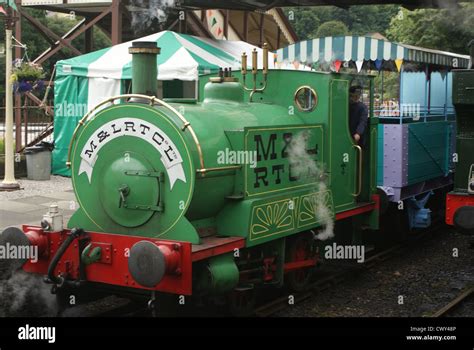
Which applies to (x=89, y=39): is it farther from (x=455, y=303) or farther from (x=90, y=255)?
(x=455, y=303)

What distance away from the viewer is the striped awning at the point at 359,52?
9242 millimetres

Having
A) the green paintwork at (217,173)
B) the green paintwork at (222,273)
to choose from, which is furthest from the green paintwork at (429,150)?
the green paintwork at (222,273)

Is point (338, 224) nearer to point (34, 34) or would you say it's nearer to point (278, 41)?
point (278, 41)

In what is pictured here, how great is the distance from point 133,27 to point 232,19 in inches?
129

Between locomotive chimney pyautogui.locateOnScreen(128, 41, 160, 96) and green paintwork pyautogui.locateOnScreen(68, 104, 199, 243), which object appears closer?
green paintwork pyautogui.locateOnScreen(68, 104, 199, 243)

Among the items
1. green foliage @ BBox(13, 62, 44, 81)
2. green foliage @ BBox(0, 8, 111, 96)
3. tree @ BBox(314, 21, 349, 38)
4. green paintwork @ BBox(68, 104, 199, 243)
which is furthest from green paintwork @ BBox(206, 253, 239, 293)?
green foliage @ BBox(0, 8, 111, 96)

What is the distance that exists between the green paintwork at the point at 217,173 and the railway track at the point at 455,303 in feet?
4.63

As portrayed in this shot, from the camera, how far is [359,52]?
32.4 ft

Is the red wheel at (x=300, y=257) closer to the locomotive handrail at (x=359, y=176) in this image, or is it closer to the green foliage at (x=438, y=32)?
the locomotive handrail at (x=359, y=176)

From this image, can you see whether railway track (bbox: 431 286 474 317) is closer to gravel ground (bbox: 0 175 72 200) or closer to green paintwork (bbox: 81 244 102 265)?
green paintwork (bbox: 81 244 102 265)

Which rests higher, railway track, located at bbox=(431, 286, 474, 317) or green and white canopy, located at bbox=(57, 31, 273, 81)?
green and white canopy, located at bbox=(57, 31, 273, 81)

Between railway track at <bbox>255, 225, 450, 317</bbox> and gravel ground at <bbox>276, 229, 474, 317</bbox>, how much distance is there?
0.06m

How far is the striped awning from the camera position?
9242 mm

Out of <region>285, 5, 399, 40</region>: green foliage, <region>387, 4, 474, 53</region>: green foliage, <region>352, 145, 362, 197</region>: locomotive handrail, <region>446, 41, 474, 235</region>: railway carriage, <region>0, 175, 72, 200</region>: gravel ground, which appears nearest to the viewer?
<region>446, 41, 474, 235</region>: railway carriage
